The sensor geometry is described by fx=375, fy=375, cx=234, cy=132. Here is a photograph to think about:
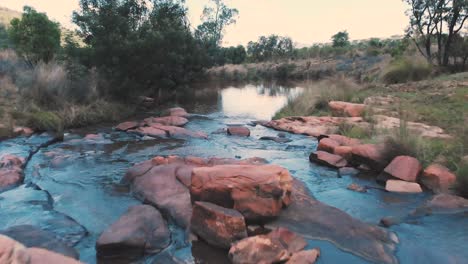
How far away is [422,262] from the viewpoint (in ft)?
10.3

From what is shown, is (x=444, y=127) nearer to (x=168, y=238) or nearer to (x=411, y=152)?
(x=411, y=152)

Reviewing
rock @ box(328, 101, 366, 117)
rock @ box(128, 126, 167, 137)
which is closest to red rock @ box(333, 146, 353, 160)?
rock @ box(328, 101, 366, 117)

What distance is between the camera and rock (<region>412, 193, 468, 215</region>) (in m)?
4.05

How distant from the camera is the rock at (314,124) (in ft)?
27.3

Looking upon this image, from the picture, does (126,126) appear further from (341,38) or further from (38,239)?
(341,38)

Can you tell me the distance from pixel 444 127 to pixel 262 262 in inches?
225

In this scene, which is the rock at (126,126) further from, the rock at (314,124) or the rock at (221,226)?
the rock at (221,226)

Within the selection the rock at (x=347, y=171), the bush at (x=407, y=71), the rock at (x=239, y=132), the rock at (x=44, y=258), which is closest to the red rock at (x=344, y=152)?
the rock at (x=347, y=171)

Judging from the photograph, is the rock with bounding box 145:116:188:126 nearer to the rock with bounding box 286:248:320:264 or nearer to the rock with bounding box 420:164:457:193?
the rock with bounding box 420:164:457:193

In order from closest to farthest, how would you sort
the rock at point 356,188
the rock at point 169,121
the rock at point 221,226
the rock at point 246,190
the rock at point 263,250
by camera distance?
the rock at point 263,250, the rock at point 221,226, the rock at point 246,190, the rock at point 356,188, the rock at point 169,121

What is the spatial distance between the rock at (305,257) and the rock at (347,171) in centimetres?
256

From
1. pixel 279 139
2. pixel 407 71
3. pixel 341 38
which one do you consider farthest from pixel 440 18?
pixel 341 38

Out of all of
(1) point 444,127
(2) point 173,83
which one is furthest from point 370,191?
(2) point 173,83

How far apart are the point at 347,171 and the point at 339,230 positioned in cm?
217
